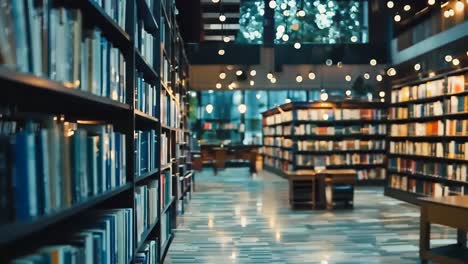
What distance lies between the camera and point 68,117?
2.83m

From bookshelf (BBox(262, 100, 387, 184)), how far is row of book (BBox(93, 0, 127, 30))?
12.2m

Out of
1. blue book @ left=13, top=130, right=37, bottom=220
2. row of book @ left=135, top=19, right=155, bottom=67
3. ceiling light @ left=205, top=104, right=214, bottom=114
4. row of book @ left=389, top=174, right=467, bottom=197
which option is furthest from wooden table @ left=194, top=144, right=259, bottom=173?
blue book @ left=13, top=130, right=37, bottom=220

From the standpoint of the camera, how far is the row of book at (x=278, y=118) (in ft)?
52.0

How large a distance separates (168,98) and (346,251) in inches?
107

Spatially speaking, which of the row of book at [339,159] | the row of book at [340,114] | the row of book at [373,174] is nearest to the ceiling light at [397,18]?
the row of book at [340,114]

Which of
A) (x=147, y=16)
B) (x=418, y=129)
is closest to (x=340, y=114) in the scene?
(x=418, y=129)

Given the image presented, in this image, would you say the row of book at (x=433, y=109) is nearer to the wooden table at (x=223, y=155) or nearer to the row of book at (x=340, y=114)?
the row of book at (x=340, y=114)

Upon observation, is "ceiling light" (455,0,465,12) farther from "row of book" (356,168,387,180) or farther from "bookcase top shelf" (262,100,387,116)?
"row of book" (356,168,387,180)

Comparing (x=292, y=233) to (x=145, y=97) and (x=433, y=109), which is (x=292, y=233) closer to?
(x=145, y=97)

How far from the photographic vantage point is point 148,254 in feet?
12.8

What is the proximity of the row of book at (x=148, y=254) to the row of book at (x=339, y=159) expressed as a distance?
10.5 m

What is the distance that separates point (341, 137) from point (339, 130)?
245 millimetres

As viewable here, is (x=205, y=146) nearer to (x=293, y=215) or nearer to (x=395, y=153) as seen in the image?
(x=395, y=153)

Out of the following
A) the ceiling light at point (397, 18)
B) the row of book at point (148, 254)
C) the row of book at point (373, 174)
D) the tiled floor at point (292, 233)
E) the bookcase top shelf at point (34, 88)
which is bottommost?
the tiled floor at point (292, 233)
